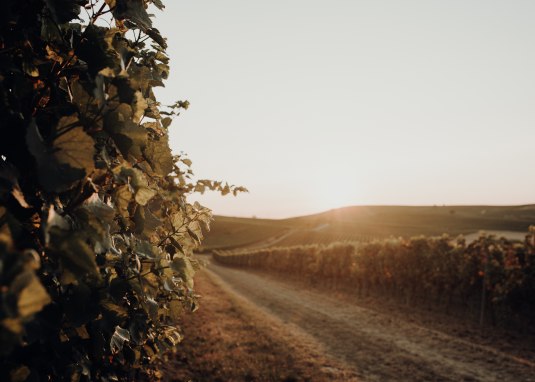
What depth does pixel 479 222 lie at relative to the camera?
8656 centimetres

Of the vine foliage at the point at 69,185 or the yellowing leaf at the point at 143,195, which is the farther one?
the yellowing leaf at the point at 143,195

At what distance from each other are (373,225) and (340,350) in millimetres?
87130

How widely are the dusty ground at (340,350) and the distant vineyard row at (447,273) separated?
2.04m

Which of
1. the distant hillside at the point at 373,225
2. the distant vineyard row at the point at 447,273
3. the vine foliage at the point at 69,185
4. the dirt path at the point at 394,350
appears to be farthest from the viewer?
the distant hillside at the point at 373,225

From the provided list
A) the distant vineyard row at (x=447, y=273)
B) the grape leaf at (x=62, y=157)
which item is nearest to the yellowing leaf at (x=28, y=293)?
the grape leaf at (x=62, y=157)

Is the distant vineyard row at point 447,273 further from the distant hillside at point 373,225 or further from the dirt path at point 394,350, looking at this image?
the distant hillside at point 373,225

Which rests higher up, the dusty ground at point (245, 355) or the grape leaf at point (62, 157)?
the grape leaf at point (62, 157)

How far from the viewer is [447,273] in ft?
53.4

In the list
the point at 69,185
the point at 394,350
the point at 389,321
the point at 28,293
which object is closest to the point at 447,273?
the point at 389,321

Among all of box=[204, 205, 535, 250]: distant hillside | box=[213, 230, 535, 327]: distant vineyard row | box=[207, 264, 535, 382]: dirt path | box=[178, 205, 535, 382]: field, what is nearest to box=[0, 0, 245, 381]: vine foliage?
box=[178, 205, 535, 382]: field

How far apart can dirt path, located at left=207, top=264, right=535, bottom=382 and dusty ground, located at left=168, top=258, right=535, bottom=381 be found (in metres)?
0.02

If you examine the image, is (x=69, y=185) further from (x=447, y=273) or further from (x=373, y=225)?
(x=373, y=225)

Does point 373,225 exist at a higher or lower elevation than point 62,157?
lower

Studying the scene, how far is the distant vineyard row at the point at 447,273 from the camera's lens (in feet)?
42.0
